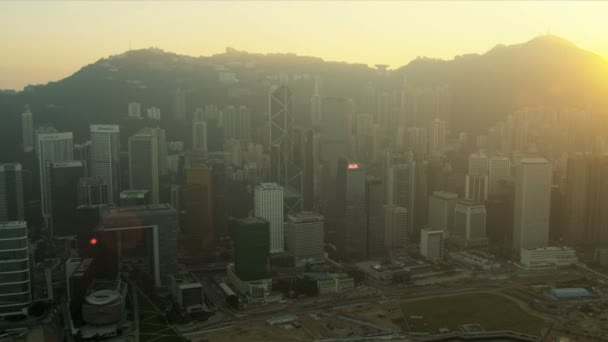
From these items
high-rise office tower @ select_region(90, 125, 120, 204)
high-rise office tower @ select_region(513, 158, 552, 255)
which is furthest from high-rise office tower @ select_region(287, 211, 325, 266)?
high-rise office tower @ select_region(90, 125, 120, 204)

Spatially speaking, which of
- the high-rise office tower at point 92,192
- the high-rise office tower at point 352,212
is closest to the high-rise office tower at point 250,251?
the high-rise office tower at point 352,212

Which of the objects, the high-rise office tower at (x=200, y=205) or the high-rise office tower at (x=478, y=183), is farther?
the high-rise office tower at (x=478, y=183)

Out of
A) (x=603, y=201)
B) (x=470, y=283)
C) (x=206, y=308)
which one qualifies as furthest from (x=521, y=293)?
(x=206, y=308)

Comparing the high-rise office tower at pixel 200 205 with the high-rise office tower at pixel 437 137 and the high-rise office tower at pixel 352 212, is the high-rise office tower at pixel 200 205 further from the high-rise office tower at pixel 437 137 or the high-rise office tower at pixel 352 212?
the high-rise office tower at pixel 437 137

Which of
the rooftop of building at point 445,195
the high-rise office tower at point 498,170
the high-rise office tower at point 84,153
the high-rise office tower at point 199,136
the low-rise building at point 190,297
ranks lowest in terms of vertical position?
the low-rise building at point 190,297

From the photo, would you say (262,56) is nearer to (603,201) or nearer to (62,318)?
(603,201)

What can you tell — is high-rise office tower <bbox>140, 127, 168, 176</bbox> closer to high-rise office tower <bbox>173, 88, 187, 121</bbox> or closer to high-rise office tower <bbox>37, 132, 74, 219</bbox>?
high-rise office tower <bbox>173, 88, 187, 121</bbox>
